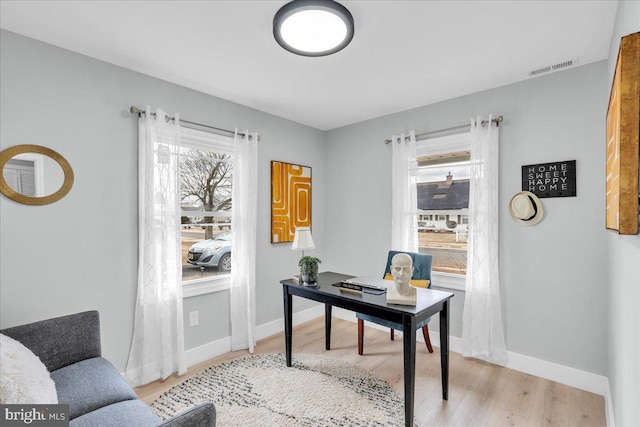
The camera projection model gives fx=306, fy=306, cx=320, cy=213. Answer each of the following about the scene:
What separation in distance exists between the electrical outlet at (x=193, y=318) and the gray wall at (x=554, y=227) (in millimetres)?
2375

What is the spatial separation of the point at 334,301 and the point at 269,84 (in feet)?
6.35

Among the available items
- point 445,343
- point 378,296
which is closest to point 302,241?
point 378,296

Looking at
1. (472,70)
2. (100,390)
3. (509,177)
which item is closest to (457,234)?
(509,177)

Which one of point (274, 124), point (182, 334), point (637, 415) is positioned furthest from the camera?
point (274, 124)

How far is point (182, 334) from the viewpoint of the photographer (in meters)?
2.63

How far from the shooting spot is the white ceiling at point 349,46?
1726mm

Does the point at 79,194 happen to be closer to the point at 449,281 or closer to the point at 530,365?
the point at 449,281

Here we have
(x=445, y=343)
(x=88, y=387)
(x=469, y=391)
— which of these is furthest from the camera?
(x=469, y=391)

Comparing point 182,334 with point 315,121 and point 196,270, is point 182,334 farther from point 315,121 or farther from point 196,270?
point 315,121

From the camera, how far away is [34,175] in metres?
2.01

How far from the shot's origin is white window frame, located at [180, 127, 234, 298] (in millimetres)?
2801

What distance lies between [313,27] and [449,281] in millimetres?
2588

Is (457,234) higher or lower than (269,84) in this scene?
lower

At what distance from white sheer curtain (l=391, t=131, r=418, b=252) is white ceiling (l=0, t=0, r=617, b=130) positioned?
0.59 m
